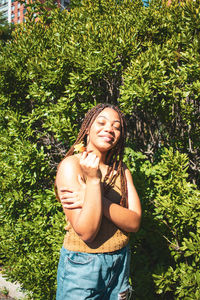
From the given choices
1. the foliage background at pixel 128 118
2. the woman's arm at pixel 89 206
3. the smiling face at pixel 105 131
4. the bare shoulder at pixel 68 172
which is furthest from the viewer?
the foliage background at pixel 128 118

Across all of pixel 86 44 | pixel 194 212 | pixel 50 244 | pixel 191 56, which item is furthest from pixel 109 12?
pixel 50 244

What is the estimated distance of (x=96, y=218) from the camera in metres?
1.43

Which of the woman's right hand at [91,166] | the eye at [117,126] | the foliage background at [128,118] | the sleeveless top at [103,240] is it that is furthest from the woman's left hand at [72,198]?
the foliage background at [128,118]

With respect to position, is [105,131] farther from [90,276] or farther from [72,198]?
[90,276]

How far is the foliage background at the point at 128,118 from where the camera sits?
→ 2.73 m

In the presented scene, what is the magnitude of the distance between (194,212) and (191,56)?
1605 millimetres

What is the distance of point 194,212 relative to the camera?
7.93 ft

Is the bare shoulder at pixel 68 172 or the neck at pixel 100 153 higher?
the neck at pixel 100 153

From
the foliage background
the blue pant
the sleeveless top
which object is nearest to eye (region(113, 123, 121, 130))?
the sleeveless top

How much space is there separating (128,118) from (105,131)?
6.86 ft

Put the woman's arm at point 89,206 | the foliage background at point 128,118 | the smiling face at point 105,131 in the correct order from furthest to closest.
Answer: the foliage background at point 128,118 < the smiling face at point 105,131 < the woman's arm at point 89,206

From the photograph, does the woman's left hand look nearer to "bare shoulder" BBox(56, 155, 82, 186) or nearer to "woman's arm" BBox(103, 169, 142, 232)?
"bare shoulder" BBox(56, 155, 82, 186)

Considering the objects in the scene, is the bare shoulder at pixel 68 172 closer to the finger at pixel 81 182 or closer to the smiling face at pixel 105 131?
the finger at pixel 81 182

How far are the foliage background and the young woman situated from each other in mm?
904
